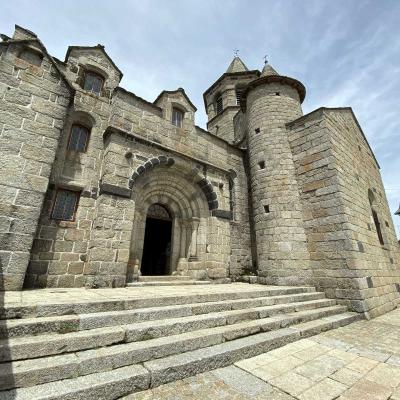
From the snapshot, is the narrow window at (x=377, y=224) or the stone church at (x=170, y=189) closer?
the stone church at (x=170, y=189)

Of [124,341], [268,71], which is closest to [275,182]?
[268,71]

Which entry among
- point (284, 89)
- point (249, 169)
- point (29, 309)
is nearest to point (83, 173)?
point (29, 309)

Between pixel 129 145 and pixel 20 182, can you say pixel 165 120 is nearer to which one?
pixel 129 145

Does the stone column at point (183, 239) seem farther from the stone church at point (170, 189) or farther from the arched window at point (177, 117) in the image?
the arched window at point (177, 117)

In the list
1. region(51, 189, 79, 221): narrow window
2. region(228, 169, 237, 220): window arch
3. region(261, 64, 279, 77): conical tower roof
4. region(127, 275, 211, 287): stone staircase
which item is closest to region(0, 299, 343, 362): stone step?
region(127, 275, 211, 287): stone staircase

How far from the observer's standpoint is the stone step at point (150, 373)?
1875 mm

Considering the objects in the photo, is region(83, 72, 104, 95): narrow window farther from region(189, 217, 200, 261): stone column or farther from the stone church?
region(189, 217, 200, 261): stone column

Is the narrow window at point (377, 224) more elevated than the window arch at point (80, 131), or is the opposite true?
the window arch at point (80, 131)

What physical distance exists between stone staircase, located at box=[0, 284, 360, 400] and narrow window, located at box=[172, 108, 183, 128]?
616 cm

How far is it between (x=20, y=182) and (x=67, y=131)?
6.78 feet

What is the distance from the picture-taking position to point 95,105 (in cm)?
653

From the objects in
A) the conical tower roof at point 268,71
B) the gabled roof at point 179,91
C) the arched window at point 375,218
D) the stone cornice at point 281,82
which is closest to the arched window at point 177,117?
the gabled roof at point 179,91

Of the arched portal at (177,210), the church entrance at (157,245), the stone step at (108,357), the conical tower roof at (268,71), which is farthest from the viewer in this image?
→ the conical tower roof at (268,71)

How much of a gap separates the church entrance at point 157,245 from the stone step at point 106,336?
14.8 feet
